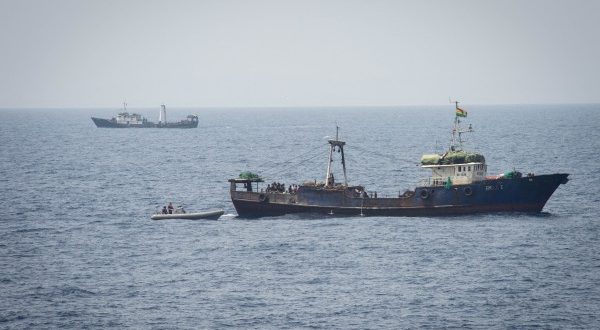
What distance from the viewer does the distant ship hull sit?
9338 cm

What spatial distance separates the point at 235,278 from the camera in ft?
238

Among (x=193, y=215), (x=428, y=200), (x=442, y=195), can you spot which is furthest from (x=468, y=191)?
(x=193, y=215)

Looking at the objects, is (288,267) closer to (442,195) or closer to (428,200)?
(428,200)

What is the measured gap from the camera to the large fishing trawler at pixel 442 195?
9338 cm

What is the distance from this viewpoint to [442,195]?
93.7 meters

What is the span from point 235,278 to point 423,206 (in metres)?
28.8

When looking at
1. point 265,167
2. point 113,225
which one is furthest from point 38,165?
point 113,225

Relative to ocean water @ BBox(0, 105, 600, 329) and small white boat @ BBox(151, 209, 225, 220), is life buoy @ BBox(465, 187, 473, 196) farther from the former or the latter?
small white boat @ BBox(151, 209, 225, 220)

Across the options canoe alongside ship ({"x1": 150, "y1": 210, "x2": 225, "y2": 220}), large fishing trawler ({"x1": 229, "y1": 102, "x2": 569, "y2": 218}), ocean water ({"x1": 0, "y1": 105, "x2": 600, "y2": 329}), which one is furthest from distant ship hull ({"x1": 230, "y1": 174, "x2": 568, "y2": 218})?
canoe alongside ship ({"x1": 150, "y1": 210, "x2": 225, "y2": 220})

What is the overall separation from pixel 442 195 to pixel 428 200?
154cm

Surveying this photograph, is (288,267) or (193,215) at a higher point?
(193,215)

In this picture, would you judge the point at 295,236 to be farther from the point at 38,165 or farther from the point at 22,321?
the point at 38,165

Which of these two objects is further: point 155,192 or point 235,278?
point 155,192

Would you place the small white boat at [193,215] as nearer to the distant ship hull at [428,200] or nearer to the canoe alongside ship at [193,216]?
the canoe alongside ship at [193,216]
